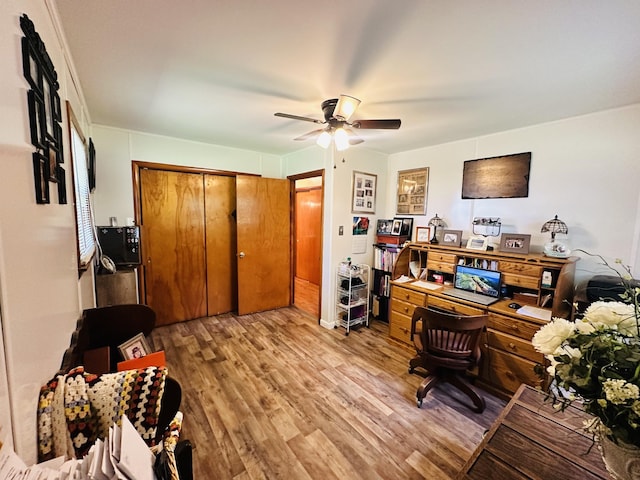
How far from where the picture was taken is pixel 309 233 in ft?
18.2

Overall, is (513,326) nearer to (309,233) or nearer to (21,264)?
(21,264)

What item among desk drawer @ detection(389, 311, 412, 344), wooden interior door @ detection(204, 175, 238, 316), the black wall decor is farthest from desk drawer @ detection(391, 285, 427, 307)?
the black wall decor

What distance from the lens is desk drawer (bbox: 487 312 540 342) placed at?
202 cm

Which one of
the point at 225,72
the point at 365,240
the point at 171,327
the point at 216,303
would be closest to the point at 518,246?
the point at 365,240

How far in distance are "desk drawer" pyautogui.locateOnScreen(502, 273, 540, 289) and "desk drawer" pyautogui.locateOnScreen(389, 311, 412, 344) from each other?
1.02 metres

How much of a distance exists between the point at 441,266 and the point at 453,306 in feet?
1.69

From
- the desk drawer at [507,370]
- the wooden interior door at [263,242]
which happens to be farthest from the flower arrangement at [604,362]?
the wooden interior door at [263,242]

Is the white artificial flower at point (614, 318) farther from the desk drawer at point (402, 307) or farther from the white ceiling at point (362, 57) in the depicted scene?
the desk drawer at point (402, 307)

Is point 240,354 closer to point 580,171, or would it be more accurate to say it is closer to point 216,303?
point 216,303

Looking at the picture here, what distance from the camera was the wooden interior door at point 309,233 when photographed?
5277 millimetres

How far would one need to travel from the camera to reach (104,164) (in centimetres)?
286

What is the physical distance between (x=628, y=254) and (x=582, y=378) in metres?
2.21

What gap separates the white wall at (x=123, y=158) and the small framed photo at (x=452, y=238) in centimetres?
316

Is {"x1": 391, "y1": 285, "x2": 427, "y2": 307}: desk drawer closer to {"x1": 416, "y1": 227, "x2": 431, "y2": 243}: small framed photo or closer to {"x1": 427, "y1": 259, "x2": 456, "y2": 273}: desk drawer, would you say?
{"x1": 427, "y1": 259, "x2": 456, "y2": 273}: desk drawer
